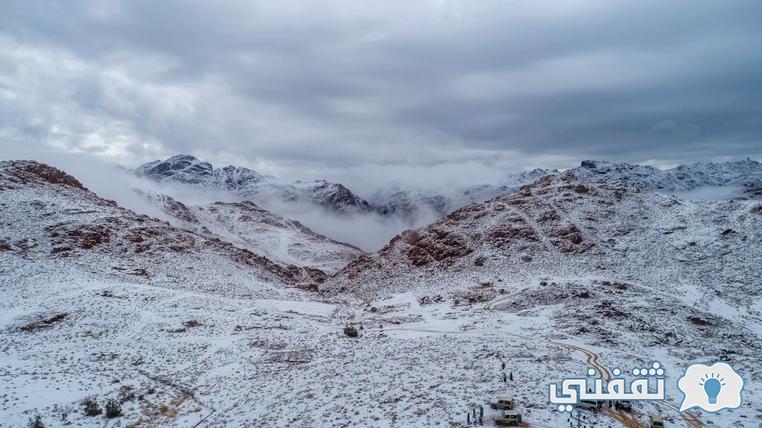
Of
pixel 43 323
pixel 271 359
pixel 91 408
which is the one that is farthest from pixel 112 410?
pixel 43 323

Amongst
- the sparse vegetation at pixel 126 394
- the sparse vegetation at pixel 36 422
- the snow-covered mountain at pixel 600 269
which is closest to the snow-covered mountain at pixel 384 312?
the sparse vegetation at pixel 126 394

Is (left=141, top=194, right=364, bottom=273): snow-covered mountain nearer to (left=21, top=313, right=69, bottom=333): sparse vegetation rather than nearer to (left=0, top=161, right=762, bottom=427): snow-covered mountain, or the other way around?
(left=0, top=161, right=762, bottom=427): snow-covered mountain

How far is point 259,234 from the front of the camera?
147500 mm

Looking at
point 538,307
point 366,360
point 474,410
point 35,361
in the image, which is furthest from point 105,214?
point 474,410

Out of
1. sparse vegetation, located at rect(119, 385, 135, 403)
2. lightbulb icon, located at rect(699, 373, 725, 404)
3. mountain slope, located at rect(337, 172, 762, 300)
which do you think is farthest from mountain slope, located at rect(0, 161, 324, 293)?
lightbulb icon, located at rect(699, 373, 725, 404)

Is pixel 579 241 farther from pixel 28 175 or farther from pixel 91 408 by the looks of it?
pixel 28 175

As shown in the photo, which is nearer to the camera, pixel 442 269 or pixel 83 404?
pixel 83 404

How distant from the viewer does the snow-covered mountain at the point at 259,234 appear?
12925 centimetres

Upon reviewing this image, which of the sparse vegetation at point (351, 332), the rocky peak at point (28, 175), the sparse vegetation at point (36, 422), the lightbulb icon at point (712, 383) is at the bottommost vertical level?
the sparse vegetation at point (36, 422)

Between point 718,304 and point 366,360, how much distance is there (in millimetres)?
31030

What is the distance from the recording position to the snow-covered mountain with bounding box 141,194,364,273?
5089 inches

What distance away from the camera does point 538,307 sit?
144ft

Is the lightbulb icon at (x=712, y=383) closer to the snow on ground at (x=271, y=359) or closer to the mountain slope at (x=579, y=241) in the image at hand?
the snow on ground at (x=271, y=359)

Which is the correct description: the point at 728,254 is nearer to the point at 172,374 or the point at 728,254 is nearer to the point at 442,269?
the point at 442,269
